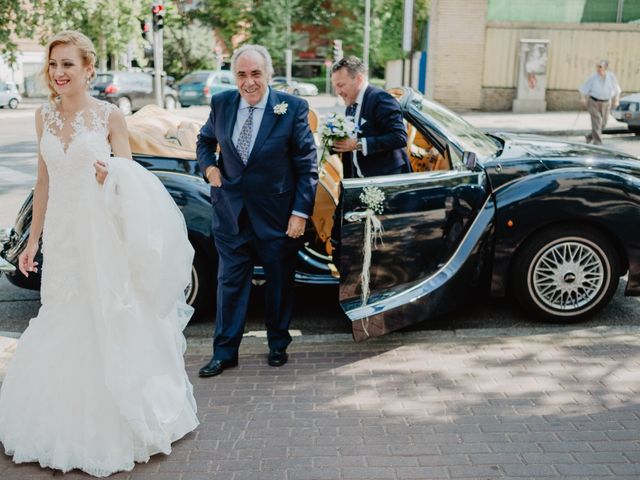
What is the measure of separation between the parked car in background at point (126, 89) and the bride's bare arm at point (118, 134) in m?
25.3

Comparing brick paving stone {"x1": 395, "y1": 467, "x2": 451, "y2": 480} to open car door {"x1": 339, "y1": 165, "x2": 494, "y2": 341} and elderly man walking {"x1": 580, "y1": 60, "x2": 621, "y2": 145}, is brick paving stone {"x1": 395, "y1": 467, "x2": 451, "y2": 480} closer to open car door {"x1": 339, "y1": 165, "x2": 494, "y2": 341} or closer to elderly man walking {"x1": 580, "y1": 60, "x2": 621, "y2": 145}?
open car door {"x1": 339, "y1": 165, "x2": 494, "y2": 341}

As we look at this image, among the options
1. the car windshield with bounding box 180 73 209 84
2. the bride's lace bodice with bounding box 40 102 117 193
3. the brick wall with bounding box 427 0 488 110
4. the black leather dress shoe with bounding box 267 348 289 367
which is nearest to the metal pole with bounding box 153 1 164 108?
the car windshield with bounding box 180 73 209 84

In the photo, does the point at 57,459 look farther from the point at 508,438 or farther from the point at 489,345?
the point at 489,345

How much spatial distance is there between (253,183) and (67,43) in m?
1.35

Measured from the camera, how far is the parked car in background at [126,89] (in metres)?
28.3

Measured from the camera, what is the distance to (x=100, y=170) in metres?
3.42

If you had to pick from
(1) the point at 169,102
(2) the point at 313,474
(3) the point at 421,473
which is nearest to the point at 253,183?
A: (2) the point at 313,474

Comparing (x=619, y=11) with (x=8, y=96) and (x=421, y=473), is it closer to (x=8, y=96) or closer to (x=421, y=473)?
(x=8, y=96)

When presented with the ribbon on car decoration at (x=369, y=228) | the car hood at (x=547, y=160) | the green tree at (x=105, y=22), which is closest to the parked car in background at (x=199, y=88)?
the green tree at (x=105, y=22)

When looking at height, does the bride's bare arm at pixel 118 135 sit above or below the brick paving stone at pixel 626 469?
above

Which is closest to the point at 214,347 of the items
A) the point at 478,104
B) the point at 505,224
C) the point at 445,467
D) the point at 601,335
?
the point at 445,467

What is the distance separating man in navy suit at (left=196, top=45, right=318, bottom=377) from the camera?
4.34 m

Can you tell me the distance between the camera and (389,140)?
511 centimetres

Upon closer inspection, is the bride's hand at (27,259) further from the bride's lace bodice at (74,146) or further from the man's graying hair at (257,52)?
the man's graying hair at (257,52)
